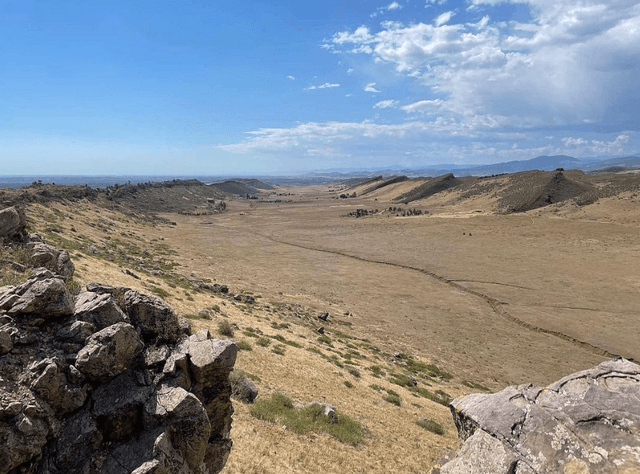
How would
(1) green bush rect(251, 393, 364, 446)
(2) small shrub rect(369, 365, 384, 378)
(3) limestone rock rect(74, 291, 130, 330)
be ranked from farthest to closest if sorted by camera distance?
1. (2) small shrub rect(369, 365, 384, 378)
2. (1) green bush rect(251, 393, 364, 446)
3. (3) limestone rock rect(74, 291, 130, 330)

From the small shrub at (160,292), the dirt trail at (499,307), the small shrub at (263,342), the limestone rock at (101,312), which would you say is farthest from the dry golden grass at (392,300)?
the limestone rock at (101,312)

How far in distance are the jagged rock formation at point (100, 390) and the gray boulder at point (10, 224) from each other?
19.2 metres

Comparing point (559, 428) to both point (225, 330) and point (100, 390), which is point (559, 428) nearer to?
point (100, 390)

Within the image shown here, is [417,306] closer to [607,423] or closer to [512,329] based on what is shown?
[512,329]

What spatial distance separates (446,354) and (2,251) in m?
35.0

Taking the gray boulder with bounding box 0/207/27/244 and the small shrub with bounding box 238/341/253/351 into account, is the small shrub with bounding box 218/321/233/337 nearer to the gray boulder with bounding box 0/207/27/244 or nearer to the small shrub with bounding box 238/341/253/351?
the small shrub with bounding box 238/341/253/351

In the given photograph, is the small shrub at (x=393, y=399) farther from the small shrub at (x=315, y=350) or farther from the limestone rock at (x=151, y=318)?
the limestone rock at (x=151, y=318)

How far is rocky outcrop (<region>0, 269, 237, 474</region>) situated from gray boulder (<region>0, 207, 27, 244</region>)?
19135 mm

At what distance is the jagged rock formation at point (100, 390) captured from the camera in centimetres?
810

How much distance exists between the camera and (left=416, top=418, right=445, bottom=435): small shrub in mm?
19844

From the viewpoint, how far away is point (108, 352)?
30.3 feet

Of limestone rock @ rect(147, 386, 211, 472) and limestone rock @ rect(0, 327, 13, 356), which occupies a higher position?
limestone rock @ rect(0, 327, 13, 356)

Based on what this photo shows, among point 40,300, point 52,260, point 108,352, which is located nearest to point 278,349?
point 52,260

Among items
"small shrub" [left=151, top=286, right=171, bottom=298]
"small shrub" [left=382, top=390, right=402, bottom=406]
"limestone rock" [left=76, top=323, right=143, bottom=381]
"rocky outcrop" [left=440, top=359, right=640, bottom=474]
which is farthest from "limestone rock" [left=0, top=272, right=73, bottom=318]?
"small shrub" [left=151, top=286, right=171, bottom=298]
